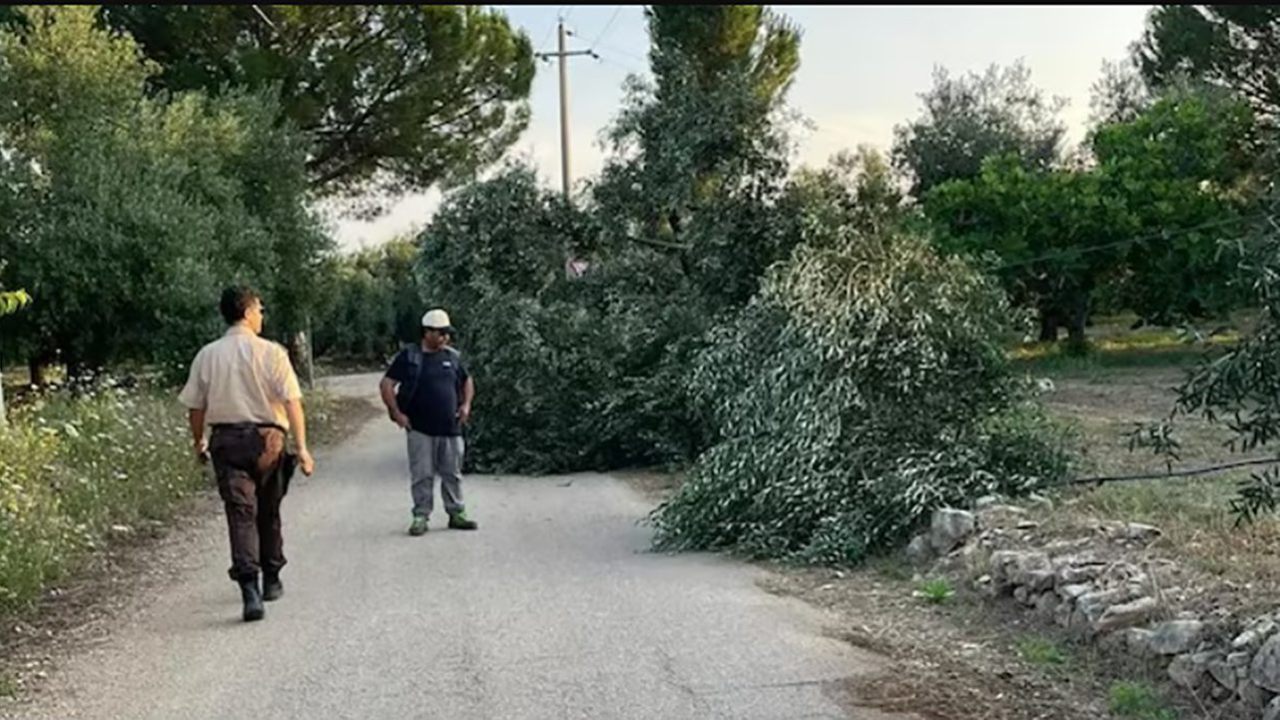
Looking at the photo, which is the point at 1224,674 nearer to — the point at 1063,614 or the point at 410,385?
the point at 1063,614

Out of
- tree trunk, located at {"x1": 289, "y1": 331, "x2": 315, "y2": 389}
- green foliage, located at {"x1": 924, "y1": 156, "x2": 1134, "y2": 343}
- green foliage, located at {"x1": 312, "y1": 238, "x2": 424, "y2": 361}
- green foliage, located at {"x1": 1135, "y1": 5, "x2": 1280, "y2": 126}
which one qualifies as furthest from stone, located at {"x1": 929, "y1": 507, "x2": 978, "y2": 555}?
green foliage, located at {"x1": 312, "y1": 238, "x2": 424, "y2": 361}

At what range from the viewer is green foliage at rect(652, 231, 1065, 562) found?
9188 millimetres

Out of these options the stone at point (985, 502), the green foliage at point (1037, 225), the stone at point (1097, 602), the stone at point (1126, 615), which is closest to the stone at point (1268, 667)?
the stone at point (1126, 615)

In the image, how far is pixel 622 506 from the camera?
40.5 ft

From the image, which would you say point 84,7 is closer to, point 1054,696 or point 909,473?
point 909,473

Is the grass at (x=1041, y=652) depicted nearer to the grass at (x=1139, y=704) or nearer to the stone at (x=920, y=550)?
the grass at (x=1139, y=704)

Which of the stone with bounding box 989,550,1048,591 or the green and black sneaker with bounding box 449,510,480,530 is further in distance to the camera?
the green and black sneaker with bounding box 449,510,480,530

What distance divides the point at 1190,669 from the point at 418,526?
6469 mm

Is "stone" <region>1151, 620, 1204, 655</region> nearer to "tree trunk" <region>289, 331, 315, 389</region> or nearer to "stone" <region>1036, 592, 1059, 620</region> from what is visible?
"stone" <region>1036, 592, 1059, 620</region>

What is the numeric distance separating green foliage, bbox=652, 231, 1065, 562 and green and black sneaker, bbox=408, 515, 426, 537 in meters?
1.97

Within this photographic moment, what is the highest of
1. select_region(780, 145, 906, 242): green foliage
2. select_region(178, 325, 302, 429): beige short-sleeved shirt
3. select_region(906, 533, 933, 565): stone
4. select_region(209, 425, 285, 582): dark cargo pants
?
select_region(780, 145, 906, 242): green foliage

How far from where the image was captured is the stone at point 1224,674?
17.2 ft

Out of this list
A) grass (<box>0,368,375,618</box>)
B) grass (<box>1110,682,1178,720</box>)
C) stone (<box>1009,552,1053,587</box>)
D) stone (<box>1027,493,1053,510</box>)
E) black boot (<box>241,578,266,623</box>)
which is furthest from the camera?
stone (<box>1027,493,1053,510</box>)

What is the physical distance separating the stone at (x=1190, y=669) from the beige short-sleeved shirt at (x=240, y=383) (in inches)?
192
